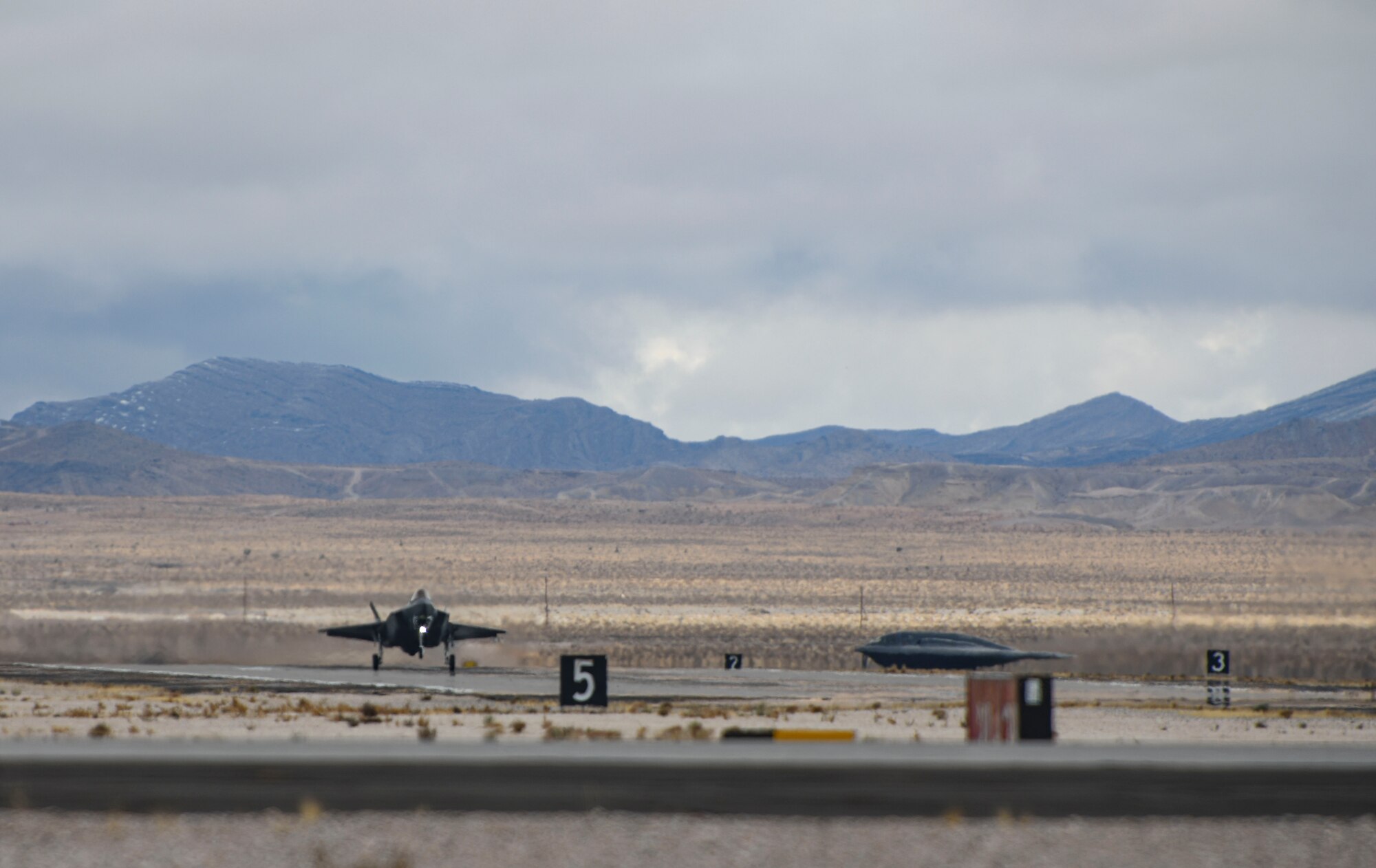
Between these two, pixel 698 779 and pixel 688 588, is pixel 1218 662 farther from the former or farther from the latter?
pixel 688 588

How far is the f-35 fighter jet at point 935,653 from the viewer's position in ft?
193

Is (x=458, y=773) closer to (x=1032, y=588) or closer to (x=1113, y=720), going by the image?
(x=1113, y=720)

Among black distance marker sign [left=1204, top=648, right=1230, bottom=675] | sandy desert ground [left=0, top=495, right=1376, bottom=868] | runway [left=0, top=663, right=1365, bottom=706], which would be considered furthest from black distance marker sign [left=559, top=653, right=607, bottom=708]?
black distance marker sign [left=1204, top=648, right=1230, bottom=675]

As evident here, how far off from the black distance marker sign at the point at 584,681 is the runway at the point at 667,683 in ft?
20.9

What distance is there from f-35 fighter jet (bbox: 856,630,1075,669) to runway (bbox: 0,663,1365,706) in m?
0.93

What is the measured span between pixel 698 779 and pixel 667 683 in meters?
26.0

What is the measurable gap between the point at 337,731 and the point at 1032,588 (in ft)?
274

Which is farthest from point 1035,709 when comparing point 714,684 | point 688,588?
point 688,588

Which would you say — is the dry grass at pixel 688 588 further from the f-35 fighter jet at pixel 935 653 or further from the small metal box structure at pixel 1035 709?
the small metal box structure at pixel 1035 709

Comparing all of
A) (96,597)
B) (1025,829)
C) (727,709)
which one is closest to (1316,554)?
(727,709)

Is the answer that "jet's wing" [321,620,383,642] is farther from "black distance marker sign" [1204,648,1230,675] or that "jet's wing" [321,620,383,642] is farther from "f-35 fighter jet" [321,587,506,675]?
"black distance marker sign" [1204,648,1230,675]

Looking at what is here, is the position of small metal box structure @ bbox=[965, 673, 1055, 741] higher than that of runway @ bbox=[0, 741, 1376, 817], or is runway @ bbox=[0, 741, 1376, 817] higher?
small metal box structure @ bbox=[965, 673, 1055, 741]

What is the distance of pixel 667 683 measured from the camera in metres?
50.2

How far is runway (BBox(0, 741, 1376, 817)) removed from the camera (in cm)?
2188
